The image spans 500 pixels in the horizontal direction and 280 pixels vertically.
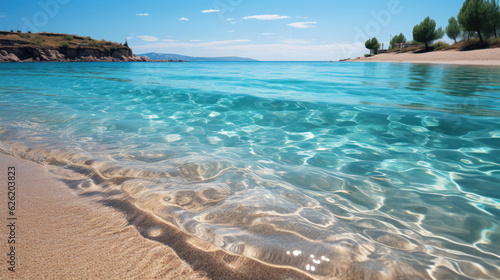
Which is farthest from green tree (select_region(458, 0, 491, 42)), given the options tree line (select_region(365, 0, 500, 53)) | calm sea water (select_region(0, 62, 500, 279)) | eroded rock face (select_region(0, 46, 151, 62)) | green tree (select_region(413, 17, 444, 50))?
eroded rock face (select_region(0, 46, 151, 62))

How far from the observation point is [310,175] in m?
2.88

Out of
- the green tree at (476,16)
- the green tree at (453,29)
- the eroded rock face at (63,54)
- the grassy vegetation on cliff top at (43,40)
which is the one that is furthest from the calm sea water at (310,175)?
the grassy vegetation on cliff top at (43,40)

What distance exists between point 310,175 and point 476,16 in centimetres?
5291

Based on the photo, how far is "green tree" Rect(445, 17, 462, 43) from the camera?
48766mm

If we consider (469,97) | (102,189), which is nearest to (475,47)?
(469,97)

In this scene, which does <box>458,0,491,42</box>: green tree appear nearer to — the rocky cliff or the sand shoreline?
the sand shoreline

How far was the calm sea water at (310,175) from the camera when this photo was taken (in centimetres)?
162

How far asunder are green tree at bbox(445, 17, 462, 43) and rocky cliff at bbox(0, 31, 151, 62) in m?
101

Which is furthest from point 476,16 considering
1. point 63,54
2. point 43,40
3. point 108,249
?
point 43,40

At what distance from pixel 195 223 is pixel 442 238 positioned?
6.08ft

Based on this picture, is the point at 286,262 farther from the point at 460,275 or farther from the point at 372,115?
the point at 372,115

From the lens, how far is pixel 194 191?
233cm

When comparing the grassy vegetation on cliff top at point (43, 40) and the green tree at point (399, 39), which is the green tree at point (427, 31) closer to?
the green tree at point (399, 39)

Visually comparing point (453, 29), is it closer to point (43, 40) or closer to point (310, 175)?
point (310, 175)
